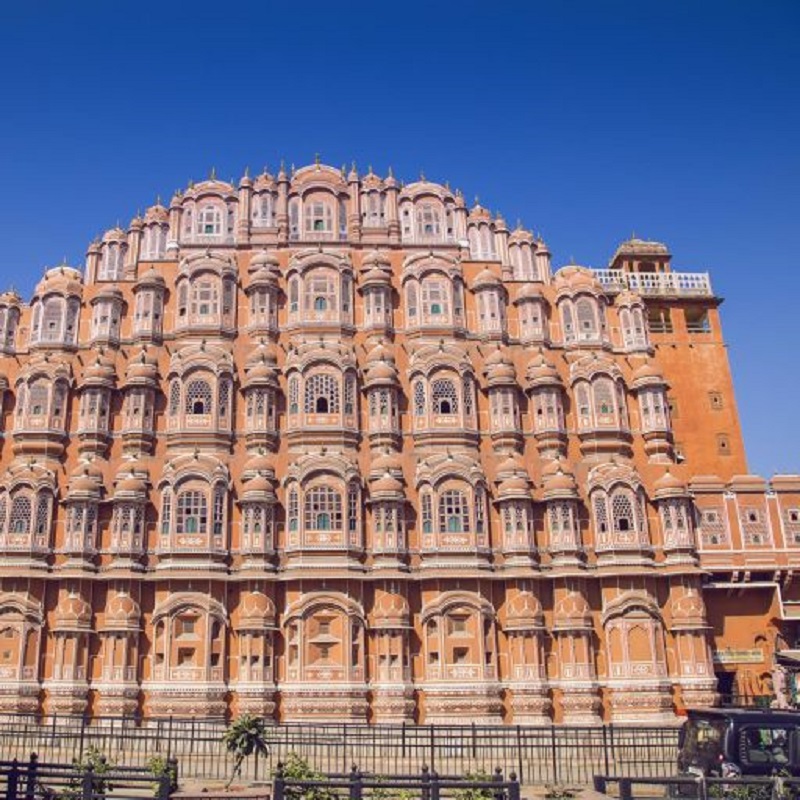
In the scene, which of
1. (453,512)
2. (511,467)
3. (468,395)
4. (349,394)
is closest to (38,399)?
(349,394)

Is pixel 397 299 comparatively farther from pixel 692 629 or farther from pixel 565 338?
pixel 692 629

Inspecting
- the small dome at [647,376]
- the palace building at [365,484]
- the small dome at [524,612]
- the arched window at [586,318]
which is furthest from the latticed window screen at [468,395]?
the small dome at [524,612]

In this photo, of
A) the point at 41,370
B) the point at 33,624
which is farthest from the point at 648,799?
the point at 41,370

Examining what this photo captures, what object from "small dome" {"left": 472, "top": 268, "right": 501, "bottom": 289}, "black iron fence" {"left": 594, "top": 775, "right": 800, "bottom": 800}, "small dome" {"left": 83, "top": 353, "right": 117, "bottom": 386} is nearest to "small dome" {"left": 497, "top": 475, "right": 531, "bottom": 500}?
"small dome" {"left": 472, "top": 268, "right": 501, "bottom": 289}

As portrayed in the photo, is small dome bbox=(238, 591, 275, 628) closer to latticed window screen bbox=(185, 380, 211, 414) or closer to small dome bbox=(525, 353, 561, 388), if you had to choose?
latticed window screen bbox=(185, 380, 211, 414)

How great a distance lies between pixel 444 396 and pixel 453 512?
531cm

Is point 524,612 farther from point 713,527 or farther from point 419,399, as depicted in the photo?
point 419,399

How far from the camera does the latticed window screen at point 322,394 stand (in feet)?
122

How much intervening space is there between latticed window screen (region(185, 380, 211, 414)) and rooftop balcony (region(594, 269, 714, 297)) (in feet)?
68.6

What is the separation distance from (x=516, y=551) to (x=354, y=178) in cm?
2007

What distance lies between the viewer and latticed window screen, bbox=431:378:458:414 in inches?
1483

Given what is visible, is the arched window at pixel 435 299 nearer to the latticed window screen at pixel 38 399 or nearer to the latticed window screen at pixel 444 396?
the latticed window screen at pixel 444 396

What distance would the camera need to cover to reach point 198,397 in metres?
37.4

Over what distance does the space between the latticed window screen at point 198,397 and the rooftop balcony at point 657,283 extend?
20910mm
